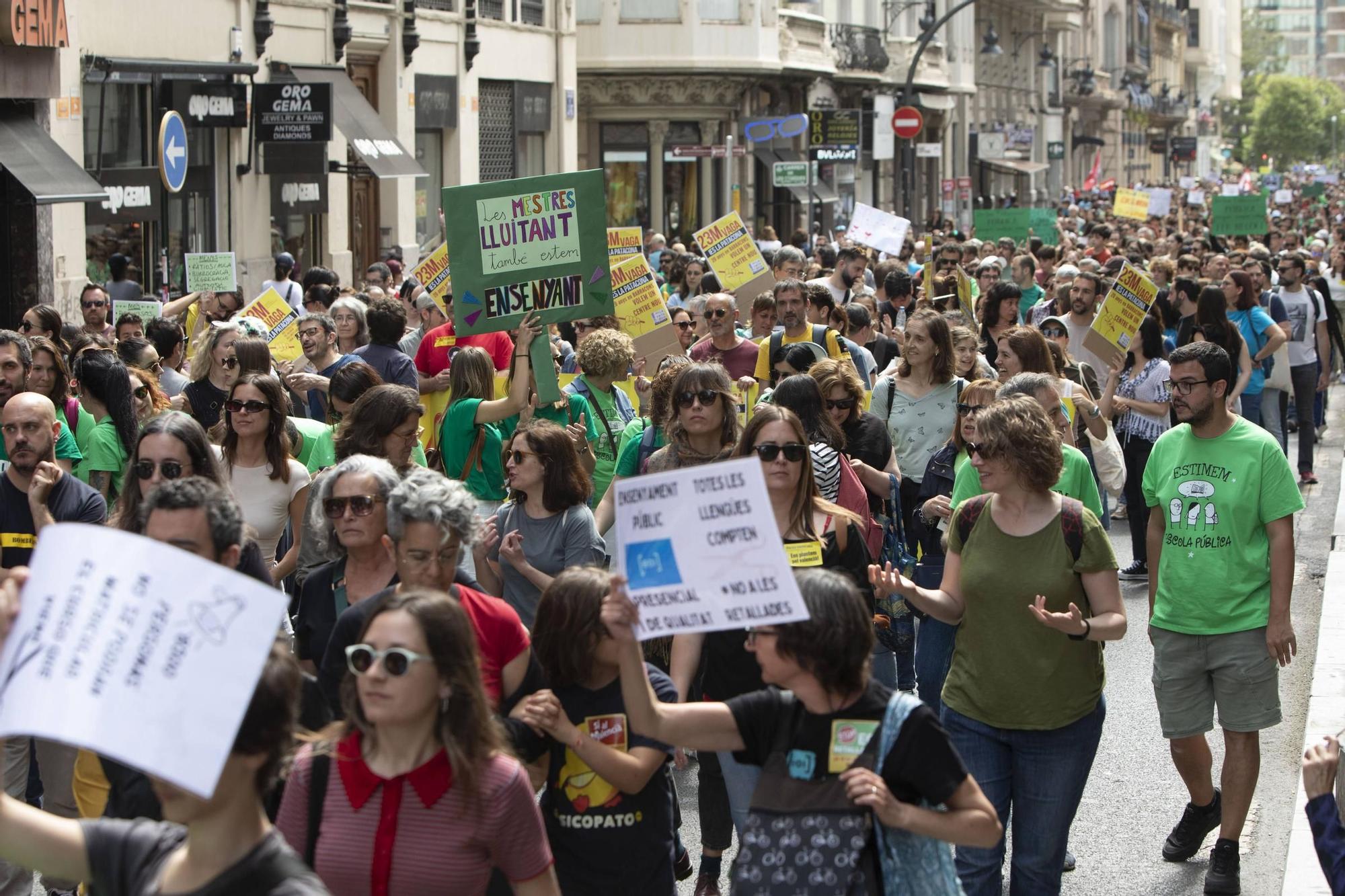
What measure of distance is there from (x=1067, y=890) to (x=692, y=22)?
3257 centimetres

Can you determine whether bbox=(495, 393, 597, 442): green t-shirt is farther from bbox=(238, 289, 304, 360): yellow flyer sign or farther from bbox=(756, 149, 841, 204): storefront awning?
bbox=(756, 149, 841, 204): storefront awning

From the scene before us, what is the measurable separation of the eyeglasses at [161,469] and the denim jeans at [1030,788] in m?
2.45

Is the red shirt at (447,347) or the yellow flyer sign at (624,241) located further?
the yellow flyer sign at (624,241)

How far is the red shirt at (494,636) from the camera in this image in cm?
461

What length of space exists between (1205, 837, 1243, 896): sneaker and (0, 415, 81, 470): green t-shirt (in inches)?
175

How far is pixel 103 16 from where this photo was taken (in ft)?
66.7

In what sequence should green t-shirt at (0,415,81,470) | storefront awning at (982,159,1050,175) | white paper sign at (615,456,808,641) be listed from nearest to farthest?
1. white paper sign at (615,456,808,641)
2. green t-shirt at (0,415,81,470)
3. storefront awning at (982,159,1050,175)

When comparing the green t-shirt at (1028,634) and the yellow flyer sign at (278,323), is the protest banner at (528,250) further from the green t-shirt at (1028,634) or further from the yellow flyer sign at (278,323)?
the green t-shirt at (1028,634)

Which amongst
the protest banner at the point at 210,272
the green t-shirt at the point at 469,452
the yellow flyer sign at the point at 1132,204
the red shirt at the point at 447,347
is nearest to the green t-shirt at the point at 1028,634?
the green t-shirt at the point at 469,452

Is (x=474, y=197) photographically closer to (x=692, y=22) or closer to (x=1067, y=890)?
(x=1067, y=890)

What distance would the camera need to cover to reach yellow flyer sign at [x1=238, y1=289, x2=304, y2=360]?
41.5ft

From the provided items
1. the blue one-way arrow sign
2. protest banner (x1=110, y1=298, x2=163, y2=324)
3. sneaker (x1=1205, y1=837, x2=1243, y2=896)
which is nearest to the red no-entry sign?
the blue one-way arrow sign

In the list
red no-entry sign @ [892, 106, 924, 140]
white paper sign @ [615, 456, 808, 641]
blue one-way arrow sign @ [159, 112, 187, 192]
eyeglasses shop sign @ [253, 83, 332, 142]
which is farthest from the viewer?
red no-entry sign @ [892, 106, 924, 140]

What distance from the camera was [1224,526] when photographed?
6484mm
